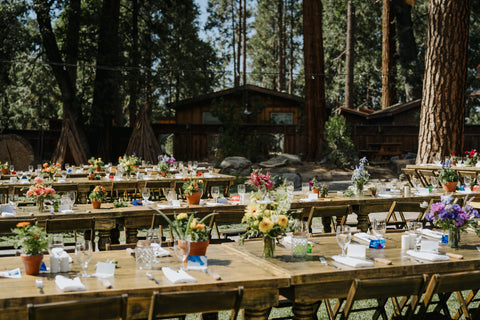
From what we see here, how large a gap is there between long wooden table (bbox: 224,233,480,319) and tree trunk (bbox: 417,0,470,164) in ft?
28.3

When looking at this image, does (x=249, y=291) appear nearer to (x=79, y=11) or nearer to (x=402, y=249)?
(x=402, y=249)

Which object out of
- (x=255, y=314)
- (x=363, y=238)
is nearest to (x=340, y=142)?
(x=363, y=238)

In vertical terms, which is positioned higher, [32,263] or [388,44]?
[388,44]

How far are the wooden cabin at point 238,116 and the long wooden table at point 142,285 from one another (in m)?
22.3

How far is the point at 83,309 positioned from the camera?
290 centimetres

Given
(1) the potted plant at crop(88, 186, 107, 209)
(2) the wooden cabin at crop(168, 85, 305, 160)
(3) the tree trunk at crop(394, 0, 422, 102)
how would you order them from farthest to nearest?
(3) the tree trunk at crop(394, 0, 422, 102) < (2) the wooden cabin at crop(168, 85, 305, 160) < (1) the potted plant at crop(88, 186, 107, 209)

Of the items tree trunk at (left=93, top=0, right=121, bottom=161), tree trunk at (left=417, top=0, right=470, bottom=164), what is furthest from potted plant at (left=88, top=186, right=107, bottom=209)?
tree trunk at (left=93, top=0, right=121, bottom=161)

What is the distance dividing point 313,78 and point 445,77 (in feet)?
36.6

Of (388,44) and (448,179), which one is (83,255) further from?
(388,44)

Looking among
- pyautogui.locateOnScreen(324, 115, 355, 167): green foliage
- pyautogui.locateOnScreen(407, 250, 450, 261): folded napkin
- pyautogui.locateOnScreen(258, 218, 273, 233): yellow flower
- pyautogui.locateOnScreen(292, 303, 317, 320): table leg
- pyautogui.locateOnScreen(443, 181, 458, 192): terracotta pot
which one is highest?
Answer: pyautogui.locateOnScreen(324, 115, 355, 167): green foliage

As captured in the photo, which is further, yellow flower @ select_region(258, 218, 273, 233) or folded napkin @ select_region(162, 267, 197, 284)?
yellow flower @ select_region(258, 218, 273, 233)

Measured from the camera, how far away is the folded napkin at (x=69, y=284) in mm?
3191

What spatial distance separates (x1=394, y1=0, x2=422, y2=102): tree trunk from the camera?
29531 mm

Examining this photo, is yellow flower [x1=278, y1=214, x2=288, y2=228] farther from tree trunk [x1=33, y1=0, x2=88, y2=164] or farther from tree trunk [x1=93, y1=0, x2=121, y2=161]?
tree trunk [x1=93, y1=0, x2=121, y2=161]
